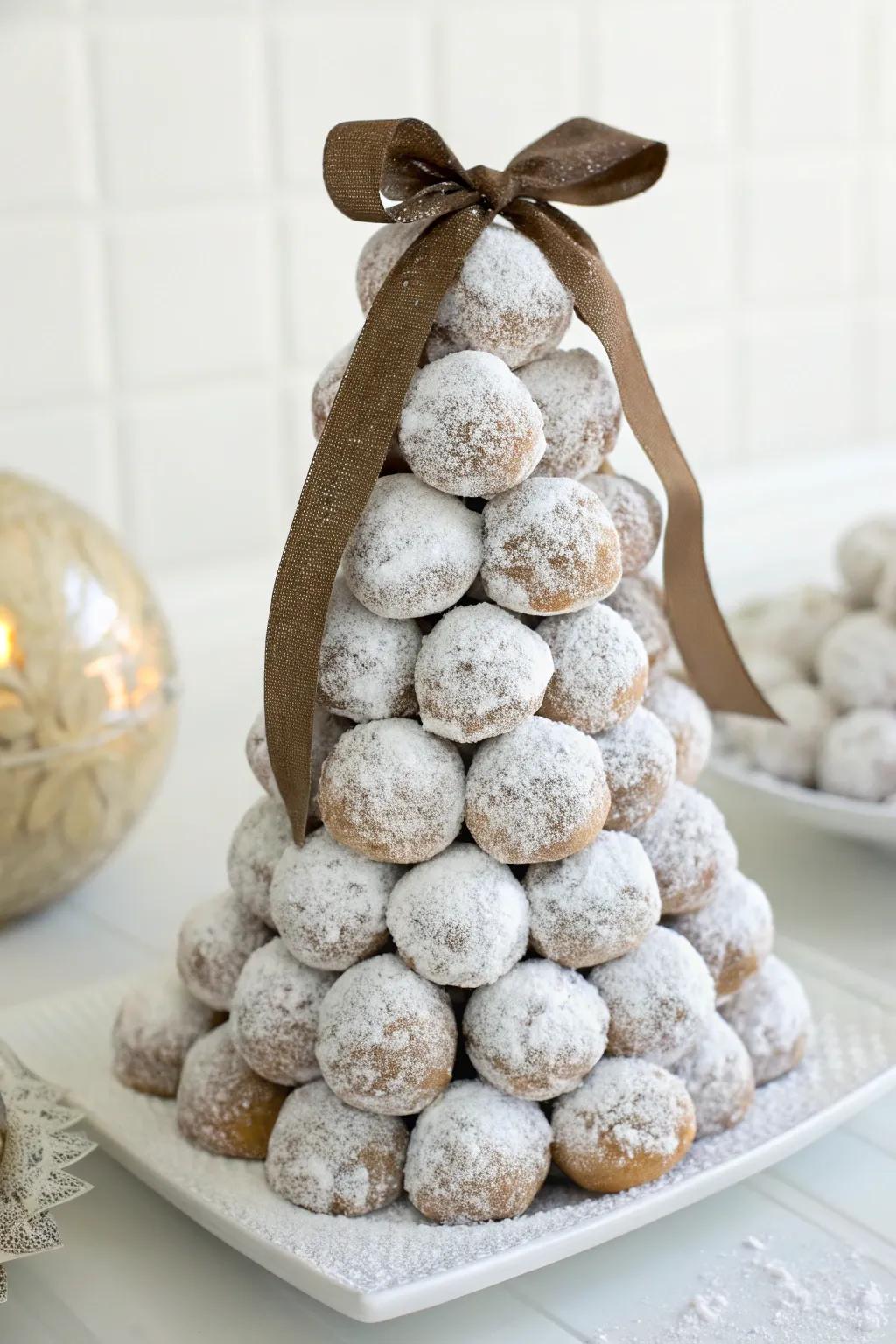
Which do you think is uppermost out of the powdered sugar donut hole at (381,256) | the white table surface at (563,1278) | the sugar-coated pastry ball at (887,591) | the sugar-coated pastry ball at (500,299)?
the powdered sugar donut hole at (381,256)

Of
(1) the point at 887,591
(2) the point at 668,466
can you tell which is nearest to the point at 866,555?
(1) the point at 887,591

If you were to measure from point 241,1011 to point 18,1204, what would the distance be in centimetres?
11

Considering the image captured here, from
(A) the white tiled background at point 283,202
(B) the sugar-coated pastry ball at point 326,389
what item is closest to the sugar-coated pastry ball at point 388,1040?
(B) the sugar-coated pastry ball at point 326,389

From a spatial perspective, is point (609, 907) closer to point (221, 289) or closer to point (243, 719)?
point (243, 719)

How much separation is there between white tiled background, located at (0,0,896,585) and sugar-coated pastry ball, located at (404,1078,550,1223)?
781 millimetres

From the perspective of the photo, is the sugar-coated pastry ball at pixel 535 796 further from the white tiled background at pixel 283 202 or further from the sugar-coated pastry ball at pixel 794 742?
the white tiled background at pixel 283 202

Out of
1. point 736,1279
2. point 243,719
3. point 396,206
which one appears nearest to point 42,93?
point 243,719

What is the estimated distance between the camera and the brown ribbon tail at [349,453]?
0.55 m

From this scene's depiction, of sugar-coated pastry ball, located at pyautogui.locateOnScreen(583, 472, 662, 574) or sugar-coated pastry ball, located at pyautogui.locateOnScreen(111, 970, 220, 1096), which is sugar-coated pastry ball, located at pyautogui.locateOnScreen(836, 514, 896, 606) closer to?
sugar-coated pastry ball, located at pyautogui.locateOnScreen(583, 472, 662, 574)

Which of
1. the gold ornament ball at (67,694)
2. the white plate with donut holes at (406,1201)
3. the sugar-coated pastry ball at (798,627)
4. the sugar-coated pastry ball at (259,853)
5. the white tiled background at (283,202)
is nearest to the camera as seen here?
the white plate with donut holes at (406,1201)

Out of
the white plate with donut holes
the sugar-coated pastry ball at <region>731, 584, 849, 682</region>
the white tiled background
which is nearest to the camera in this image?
the white plate with donut holes

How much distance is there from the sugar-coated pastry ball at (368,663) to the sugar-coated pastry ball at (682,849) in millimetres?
114

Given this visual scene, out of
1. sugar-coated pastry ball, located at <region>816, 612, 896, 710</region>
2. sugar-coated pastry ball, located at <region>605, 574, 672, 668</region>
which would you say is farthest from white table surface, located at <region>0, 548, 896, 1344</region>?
sugar-coated pastry ball, located at <region>816, 612, 896, 710</region>

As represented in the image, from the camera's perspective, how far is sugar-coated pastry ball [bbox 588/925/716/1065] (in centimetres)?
58
